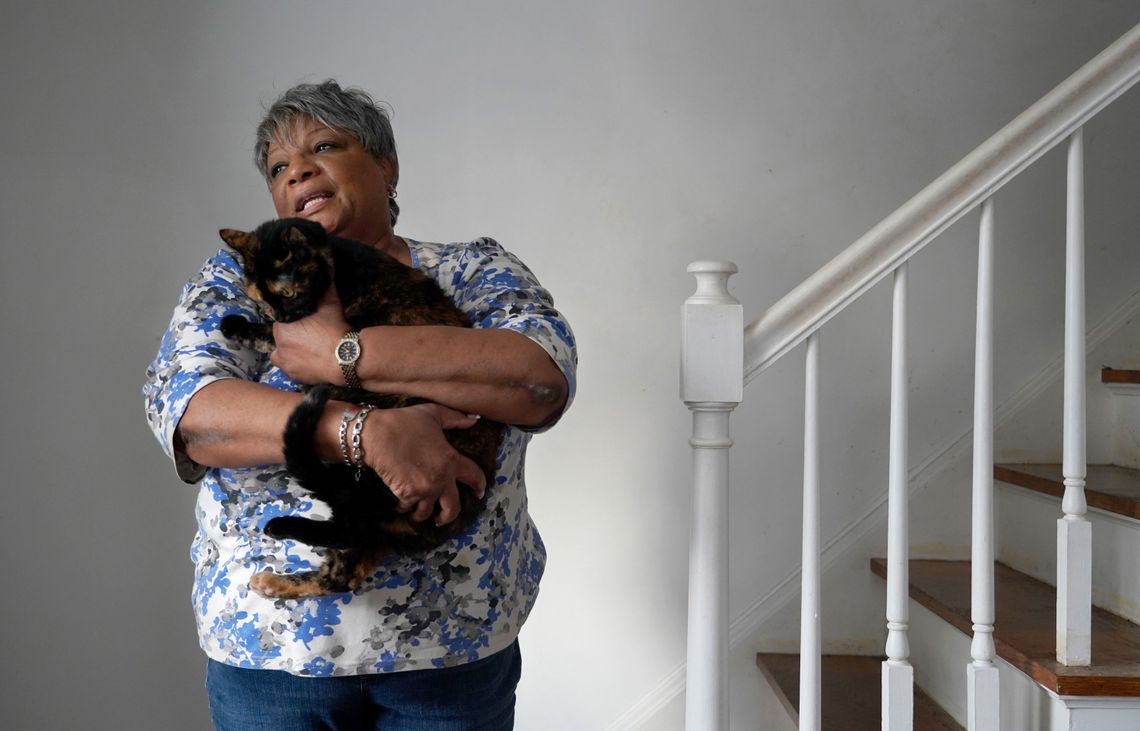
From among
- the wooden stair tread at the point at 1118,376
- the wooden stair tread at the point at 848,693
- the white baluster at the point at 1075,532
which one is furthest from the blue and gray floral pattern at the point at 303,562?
the wooden stair tread at the point at 1118,376

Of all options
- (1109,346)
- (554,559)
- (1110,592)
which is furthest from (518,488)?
(1109,346)

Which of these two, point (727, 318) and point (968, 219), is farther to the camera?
point (968, 219)

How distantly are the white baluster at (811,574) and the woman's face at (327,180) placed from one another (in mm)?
742

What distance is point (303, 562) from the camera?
3.40 ft

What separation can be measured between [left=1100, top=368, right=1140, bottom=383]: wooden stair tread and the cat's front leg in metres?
1.87

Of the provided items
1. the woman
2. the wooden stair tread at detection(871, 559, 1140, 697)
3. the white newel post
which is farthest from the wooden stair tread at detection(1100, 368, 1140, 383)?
the woman

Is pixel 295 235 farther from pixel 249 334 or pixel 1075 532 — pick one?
pixel 1075 532

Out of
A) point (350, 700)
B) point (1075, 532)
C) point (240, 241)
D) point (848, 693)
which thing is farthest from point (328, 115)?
point (848, 693)

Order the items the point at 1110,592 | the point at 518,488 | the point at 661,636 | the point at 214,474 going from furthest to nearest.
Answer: the point at 661,636
the point at 1110,592
the point at 518,488
the point at 214,474

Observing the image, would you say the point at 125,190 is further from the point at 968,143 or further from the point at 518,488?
the point at 968,143

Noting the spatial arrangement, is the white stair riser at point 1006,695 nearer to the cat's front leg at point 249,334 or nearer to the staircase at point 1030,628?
the staircase at point 1030,628

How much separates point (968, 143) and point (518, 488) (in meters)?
1.58

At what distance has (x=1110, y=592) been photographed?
161 cm

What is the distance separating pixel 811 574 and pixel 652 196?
106cm
